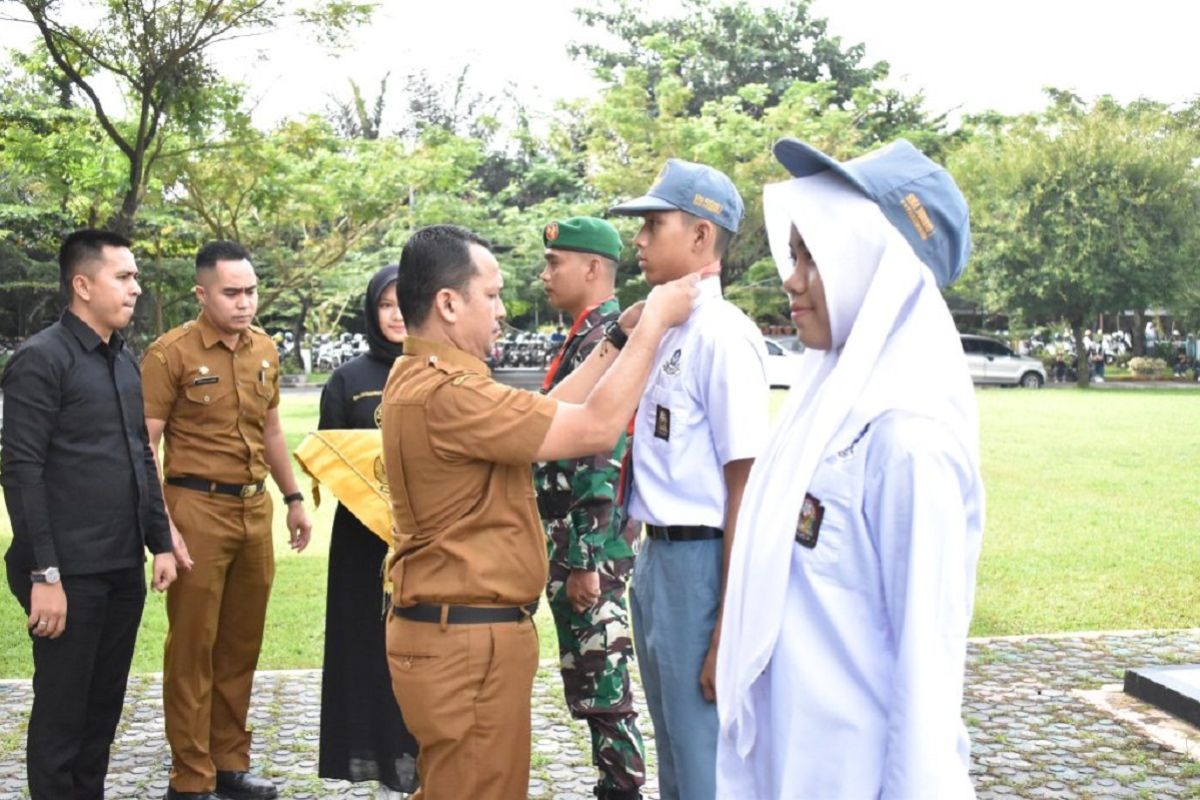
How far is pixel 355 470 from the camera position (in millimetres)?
4258

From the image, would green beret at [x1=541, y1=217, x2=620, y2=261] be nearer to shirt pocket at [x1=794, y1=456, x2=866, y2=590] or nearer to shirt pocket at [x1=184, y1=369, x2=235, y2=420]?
shirt pocket at [x1=184, y1=369, x2=235, y2=420]

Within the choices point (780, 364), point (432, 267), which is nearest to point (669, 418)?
point (432, 267)

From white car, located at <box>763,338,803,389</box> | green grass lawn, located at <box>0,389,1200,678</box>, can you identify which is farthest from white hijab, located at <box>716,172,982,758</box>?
white car, located at <box>763,338,803,389</box>

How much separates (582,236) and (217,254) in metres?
1.36

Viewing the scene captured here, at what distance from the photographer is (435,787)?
2988 mm

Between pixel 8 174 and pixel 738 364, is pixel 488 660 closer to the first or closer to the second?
pixel 738 364

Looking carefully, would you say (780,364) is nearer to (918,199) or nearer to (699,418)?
(699,418)

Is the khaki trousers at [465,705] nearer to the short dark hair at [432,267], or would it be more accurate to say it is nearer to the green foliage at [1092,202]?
the short dark hair at [432,267]

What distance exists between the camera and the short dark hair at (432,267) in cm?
301

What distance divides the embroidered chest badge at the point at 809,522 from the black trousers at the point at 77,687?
2764 mm

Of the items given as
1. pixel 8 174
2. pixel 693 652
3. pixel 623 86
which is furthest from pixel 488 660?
pixel 623 86

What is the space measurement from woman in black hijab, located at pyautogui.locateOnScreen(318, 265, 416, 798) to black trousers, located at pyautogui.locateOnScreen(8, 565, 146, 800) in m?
0.71

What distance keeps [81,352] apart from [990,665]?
14.6ft

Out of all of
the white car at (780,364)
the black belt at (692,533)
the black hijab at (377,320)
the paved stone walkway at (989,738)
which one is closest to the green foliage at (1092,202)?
the white car at (780,364)
